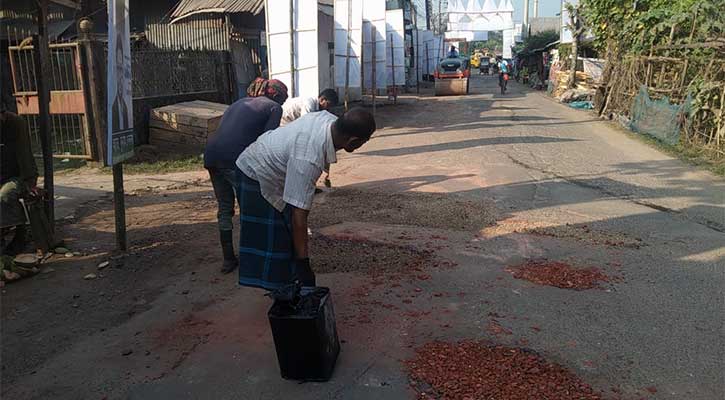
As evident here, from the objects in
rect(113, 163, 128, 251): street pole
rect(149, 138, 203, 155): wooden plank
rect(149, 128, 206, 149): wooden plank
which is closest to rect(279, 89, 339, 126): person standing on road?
rect(113, 163, 128, 251): street pole

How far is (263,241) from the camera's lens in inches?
136

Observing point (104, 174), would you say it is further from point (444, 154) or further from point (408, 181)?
point (444, 154)

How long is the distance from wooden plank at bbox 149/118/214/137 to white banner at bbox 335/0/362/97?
4.77 m

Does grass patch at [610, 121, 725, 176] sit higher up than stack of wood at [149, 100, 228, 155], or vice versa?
stack of wood at [149, 100, 228, 155]

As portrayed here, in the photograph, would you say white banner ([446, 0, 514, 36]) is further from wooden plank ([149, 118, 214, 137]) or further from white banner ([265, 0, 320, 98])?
wooden plank ([149, 118, 214, 137])

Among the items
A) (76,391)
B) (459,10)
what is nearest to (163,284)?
(76,391)

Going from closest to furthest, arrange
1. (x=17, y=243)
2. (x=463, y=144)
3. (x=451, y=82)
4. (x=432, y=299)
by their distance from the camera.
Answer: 1. (x=432, y=299)
2. (x=17, y=243)
3. (x=463, y=144)
4. (x=451, y=82)

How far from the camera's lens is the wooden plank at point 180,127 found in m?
10.4

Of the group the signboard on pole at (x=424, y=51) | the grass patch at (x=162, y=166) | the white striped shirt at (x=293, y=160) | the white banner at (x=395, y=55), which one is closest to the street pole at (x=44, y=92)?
the white striped shirt at (x=293, y=160)

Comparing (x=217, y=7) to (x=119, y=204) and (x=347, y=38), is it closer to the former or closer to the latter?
(x=347, y=38)

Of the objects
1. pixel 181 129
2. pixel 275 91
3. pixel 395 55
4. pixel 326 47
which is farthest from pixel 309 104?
pixel 395 55

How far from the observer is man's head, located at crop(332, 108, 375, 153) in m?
3.00

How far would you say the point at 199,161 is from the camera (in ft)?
32.7

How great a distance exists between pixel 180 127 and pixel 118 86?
5977mm
